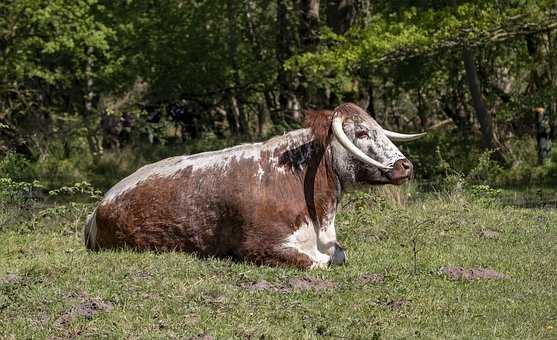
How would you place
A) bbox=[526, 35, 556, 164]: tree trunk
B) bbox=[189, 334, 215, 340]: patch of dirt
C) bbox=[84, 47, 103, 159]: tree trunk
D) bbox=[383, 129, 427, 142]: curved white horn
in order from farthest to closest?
bbox=[84, 47, 103, 159]: tree trunk < bbox=[526, 35, 556, 164]: tree trunk < bbox=[383, 129, 427, 142]: curved white horn < bbox=[189, 334, 215, 340]: patch of dirt

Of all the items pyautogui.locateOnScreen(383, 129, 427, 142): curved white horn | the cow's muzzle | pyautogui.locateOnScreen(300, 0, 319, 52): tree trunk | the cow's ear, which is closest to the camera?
the cow's muzzle

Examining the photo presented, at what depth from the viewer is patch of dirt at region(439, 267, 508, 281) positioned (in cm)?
922

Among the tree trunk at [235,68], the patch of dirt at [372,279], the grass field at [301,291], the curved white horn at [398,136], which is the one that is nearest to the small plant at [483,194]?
the grass field at [301,291]

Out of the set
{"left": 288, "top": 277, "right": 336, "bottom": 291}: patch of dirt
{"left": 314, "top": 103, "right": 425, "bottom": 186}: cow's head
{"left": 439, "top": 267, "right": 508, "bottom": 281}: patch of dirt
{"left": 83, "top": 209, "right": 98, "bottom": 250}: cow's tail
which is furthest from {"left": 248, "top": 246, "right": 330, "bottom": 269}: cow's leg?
{"left": 83, "top": 209, "right": 98, "bottom": 250}: cow's tail

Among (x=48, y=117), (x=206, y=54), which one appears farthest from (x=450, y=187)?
(x=48, y=117)

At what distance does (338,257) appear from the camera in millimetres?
9969

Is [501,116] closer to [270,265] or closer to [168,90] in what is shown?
[168,90]

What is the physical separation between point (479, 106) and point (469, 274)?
15.4 m

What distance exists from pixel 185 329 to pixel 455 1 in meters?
17.4

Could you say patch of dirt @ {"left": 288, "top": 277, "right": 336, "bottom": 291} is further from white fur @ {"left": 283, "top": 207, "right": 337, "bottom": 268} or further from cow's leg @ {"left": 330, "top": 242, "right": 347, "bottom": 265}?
cow's leg @ {"left": 330, "top": 242, "right": 347, "bottom": 265}

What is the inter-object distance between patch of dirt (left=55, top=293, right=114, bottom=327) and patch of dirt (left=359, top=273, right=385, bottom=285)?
2370 mm

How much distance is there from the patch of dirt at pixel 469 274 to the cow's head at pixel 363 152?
1.07 meters

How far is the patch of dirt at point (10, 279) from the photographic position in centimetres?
859

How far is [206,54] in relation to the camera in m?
30.1
